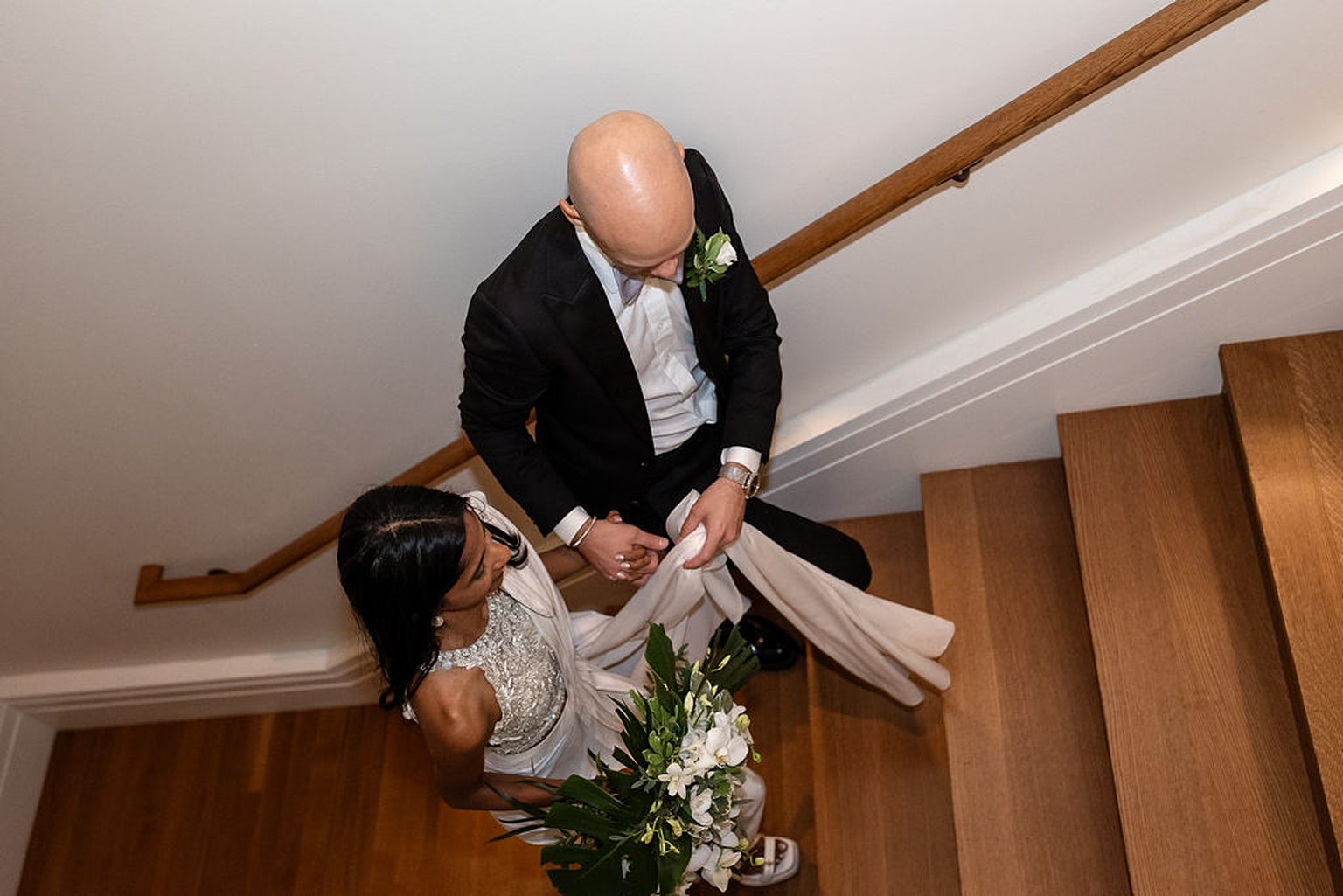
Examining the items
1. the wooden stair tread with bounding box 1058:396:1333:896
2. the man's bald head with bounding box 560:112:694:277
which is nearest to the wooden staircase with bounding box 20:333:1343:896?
the wooden stair tread with bounding box 1058:396:1333:896

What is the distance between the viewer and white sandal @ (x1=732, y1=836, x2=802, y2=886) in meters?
3.35

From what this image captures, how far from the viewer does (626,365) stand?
2.74m

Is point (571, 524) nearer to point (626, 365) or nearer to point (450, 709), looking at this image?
point (626, 365)

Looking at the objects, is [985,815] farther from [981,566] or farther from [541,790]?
[541,790]

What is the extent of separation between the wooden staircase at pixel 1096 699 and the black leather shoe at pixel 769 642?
2.3 inches

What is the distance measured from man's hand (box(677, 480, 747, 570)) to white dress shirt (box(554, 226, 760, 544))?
0.07m

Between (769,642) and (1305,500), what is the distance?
150 cm

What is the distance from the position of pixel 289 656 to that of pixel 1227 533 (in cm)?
297

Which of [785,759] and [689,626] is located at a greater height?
[689,626]

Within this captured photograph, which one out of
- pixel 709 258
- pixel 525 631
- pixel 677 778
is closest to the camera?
pixel 677 778

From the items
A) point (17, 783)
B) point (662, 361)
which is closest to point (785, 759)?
point (662, 361)

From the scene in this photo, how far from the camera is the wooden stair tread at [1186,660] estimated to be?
280 cm

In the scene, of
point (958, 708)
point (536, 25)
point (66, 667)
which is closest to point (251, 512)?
point (66, 667)

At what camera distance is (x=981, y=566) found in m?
3.51
